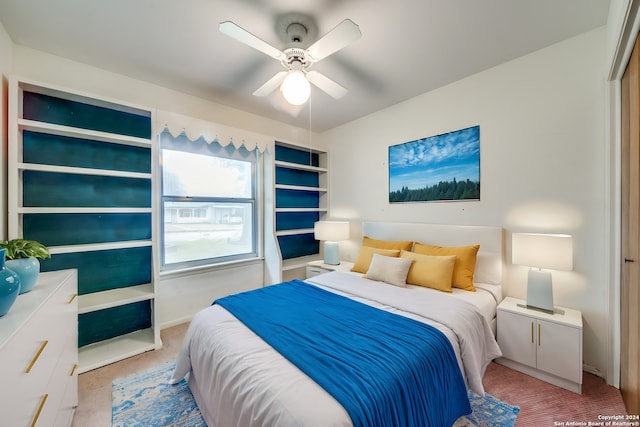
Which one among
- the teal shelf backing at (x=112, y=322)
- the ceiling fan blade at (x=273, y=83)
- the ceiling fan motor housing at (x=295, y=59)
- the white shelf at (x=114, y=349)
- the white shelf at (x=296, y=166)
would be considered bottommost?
the white shelf at (x=114, y=349)

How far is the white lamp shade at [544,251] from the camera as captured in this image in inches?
74.0

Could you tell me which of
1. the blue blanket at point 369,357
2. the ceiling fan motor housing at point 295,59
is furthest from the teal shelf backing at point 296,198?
the blue blanket at point 369,357

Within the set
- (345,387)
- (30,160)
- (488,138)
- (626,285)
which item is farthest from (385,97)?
(30,160)

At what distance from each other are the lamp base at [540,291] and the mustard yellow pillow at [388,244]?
3.53ft

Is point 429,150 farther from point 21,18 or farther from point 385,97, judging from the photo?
point 21,18

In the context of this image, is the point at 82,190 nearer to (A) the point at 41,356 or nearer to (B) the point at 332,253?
(A) the point at 41,356

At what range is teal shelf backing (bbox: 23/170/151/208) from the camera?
212 cm

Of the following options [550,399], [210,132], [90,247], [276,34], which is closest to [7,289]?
[90,247]

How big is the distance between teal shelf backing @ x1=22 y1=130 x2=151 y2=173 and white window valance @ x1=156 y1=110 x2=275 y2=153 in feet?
1.28

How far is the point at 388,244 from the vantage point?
295 centimetres

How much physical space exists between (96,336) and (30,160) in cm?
168

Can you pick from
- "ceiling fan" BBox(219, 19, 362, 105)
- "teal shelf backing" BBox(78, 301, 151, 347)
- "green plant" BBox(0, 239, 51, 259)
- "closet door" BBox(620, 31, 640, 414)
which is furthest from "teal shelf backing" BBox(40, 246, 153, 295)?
"closet door" BBox(620, 31, 640, 414)

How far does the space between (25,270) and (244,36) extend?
177cm

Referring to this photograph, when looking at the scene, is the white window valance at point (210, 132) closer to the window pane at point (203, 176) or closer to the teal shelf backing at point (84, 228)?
the window pane at point (203, 176)
